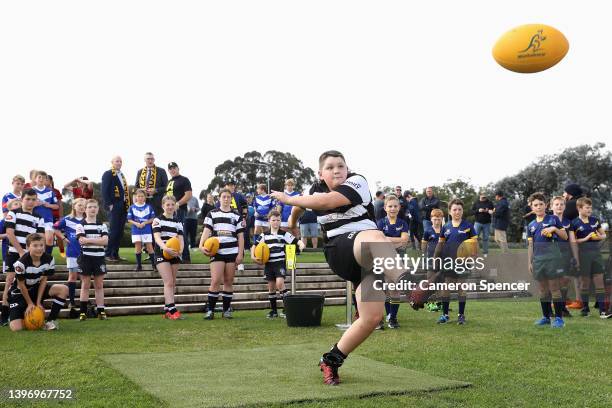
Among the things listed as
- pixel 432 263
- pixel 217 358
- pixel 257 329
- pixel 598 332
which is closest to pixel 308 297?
pixel 257 329

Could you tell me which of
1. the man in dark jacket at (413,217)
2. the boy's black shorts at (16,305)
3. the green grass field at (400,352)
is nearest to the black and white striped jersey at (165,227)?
the green grass field at (400,352)

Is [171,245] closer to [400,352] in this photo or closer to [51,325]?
[51,325]

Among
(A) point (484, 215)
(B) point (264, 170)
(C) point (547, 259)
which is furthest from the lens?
(B) point (264, 170)

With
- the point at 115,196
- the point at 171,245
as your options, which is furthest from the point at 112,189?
the point at 171,245

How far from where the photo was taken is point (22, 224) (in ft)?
31.2

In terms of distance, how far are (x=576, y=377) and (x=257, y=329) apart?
4.68 metres

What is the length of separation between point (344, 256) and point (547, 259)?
208 inches

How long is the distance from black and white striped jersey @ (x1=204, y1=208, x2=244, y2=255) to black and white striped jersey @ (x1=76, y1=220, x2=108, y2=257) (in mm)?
1722

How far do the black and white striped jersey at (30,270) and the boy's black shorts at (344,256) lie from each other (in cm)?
526

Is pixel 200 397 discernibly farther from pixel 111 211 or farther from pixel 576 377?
pixel 111 211

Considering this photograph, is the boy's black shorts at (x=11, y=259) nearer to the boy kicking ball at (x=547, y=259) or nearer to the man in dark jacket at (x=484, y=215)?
the boy kicking ball at (x=547, y=259)

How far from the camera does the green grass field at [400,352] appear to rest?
479cm

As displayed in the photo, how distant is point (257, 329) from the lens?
9008mm

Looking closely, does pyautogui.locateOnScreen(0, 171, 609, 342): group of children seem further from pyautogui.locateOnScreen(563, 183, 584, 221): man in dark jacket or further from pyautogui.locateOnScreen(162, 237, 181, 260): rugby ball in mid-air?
pyautogui.locateOnScreen(563, 183, 584, 221): man in dark jacket
